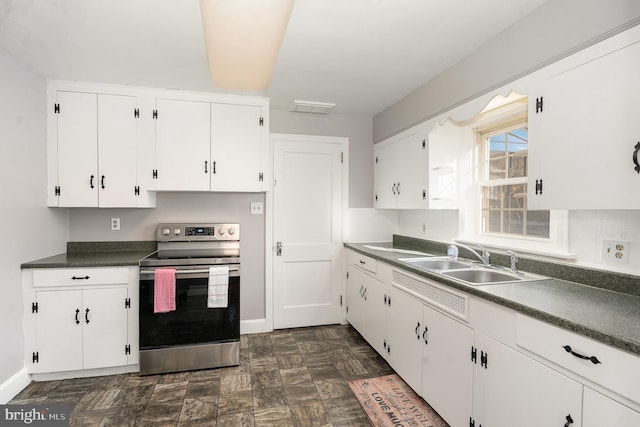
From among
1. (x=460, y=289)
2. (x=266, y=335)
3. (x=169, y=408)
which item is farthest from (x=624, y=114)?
(x=266, y=335)

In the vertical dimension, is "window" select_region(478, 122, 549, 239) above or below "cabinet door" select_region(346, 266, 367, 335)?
above

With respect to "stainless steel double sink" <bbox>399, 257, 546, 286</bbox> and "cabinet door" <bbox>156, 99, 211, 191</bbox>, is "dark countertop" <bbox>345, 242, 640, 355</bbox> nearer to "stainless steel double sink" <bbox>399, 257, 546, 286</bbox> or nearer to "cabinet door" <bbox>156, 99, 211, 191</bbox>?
"stainless steel double sink" <bbox>399, 257, 546, 286</bbox>

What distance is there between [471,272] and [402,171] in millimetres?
1178

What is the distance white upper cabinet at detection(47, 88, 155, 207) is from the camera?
8.93 ft

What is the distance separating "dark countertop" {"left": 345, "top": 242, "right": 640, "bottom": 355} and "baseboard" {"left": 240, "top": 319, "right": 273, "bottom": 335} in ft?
6.83

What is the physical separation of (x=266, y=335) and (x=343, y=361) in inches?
37.4

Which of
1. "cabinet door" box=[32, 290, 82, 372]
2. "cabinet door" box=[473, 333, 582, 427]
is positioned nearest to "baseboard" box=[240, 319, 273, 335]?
"cabinet door" box=[32, 290, 82, 372]

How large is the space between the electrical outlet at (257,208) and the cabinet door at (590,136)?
243cm

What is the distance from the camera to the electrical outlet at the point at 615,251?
157 centimetres

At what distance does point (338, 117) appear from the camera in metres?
3.65

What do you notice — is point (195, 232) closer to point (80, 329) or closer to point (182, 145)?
point (182, 145)

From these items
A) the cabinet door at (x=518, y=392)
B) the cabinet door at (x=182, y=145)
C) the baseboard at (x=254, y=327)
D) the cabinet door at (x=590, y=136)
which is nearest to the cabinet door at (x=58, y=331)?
the cabinet door at (x=182, y=145)

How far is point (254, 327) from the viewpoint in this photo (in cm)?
342

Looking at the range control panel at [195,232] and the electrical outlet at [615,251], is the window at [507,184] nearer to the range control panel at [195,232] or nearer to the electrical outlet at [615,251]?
the electrical outlet at [615,251]
